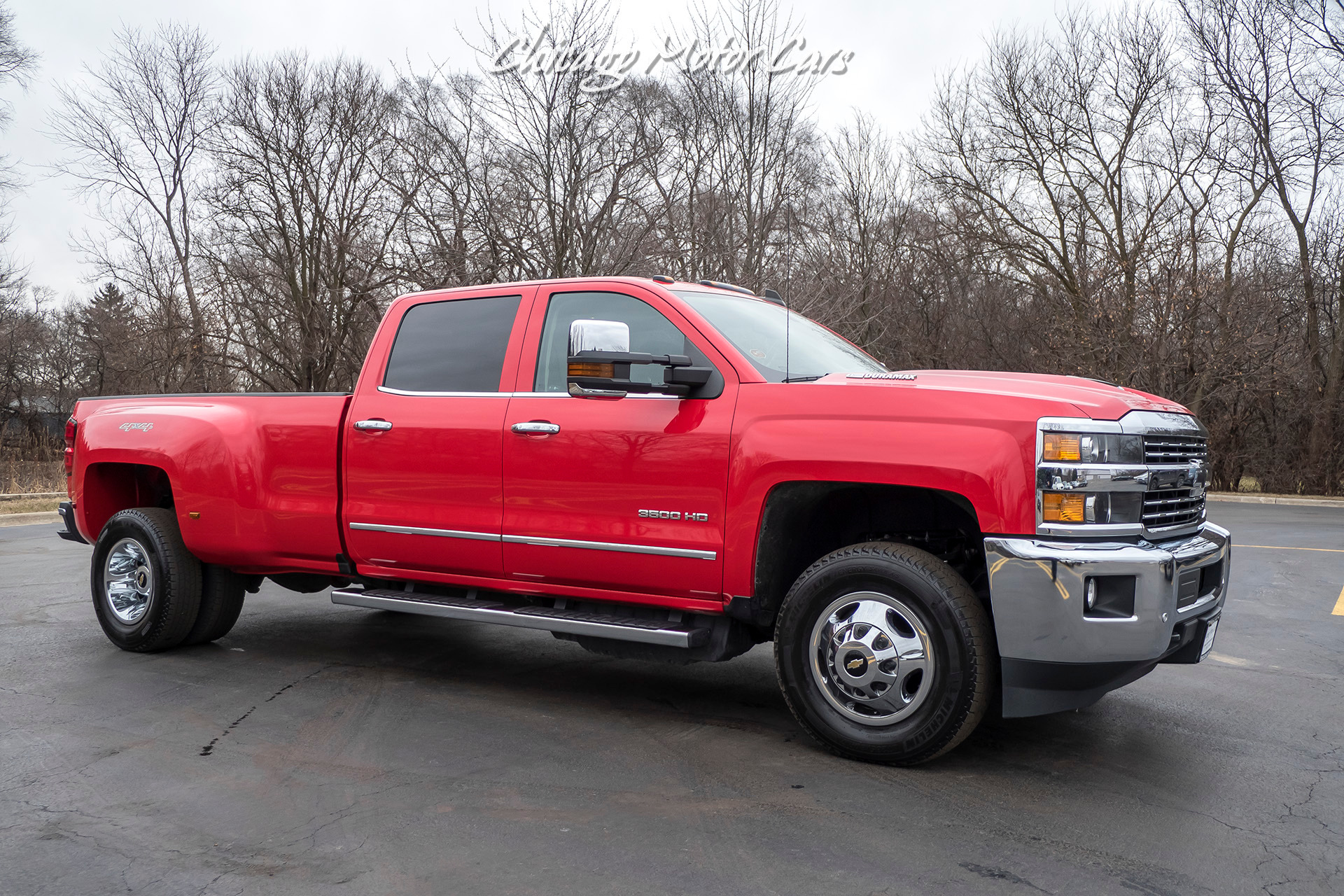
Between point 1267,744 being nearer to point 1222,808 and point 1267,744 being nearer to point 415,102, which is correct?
point 1222,808

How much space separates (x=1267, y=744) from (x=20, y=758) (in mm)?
5210

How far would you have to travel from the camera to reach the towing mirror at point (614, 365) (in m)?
4.34

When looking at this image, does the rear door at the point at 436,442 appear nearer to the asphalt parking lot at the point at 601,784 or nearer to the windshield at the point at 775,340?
the asphalt parking lot at the point at 601,784

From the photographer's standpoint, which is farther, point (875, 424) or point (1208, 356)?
point (1208, 356)

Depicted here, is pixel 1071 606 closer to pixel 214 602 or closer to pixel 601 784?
pixel 601 784

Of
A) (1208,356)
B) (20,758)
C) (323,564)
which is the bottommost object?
(20,758)

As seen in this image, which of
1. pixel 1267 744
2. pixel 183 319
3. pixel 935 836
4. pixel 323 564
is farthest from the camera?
pixel 183 319

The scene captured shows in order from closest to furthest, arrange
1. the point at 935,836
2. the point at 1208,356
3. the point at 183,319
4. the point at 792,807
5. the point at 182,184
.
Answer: the point at 935,836 → the point at 792,807 → the point at 1208,356 → the point at 183,319 → the point at 182,184

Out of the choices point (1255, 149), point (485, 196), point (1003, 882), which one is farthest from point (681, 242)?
point (1003, 882)

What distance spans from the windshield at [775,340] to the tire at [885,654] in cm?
97

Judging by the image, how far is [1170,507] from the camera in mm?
4188

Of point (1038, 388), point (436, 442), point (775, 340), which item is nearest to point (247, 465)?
point (436, 442)

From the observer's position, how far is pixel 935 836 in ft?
11.3

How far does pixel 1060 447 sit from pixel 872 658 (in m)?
1.09
